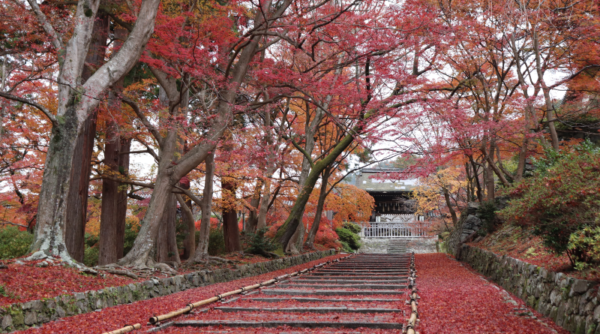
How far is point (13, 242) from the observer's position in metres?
12.7

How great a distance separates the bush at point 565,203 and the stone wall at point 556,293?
1.53 feet

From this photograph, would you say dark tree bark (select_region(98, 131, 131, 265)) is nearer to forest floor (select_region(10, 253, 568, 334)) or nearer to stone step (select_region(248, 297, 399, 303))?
forest floor (select_region(10, 253, 568, 334))

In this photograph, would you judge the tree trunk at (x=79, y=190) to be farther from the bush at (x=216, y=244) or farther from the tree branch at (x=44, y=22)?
the bush at (x=216, y=244)

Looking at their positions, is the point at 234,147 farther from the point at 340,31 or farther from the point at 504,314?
the point at 504,314

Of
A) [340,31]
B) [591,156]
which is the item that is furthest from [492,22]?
[591,156]

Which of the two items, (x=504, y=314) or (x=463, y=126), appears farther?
(x=463, y=126)

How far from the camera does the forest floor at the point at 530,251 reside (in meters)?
5.62

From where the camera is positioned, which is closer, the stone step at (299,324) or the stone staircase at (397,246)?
the stone step at (299,324)

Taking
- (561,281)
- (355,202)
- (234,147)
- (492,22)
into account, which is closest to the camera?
(561,281)

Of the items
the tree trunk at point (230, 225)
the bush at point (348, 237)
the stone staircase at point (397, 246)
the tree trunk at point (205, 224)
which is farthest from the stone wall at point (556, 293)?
the stone staircase at point (397, 246)

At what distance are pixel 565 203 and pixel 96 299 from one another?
6100mm

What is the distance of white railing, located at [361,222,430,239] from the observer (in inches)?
1212

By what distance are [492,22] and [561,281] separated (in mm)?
7614

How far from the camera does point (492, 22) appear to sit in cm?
1109
